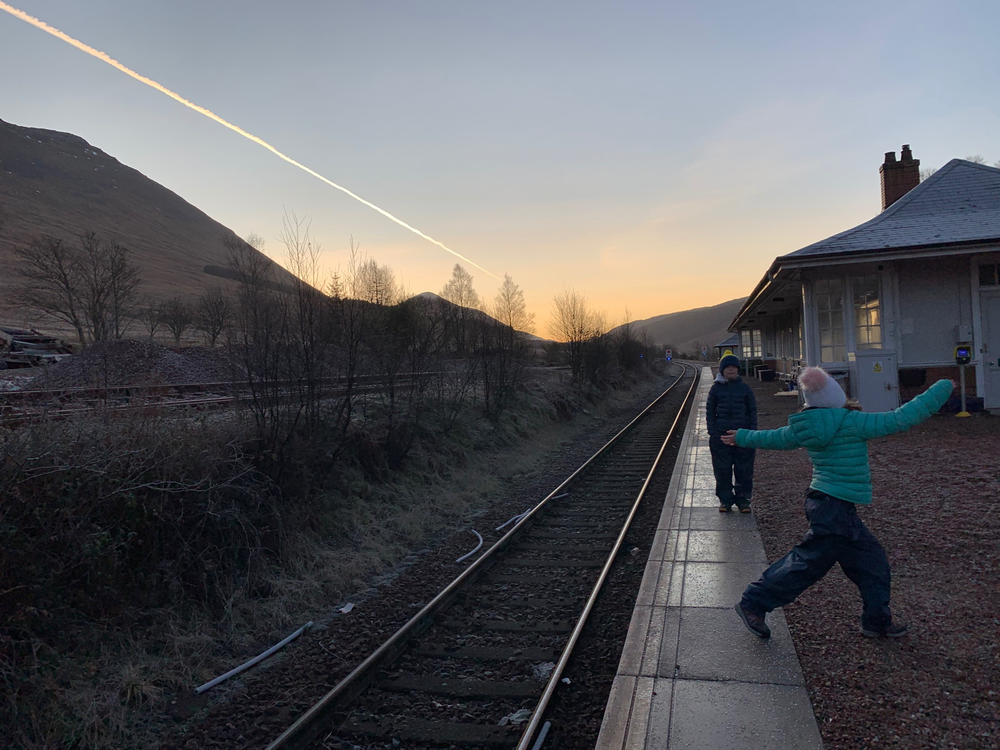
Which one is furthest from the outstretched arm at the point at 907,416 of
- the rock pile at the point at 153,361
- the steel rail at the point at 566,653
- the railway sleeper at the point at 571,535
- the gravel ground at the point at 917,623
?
the rock pile at the point at 153,361

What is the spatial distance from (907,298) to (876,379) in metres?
1.84

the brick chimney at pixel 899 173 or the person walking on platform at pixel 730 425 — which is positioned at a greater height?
the brick chimney at pixel 899 173

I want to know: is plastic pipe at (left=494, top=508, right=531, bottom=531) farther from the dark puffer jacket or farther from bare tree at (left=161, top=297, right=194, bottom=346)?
bare tree at (left=161, top=297, right=194, bottom=346)

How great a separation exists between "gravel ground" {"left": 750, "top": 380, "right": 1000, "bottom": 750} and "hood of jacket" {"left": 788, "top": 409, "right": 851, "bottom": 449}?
1386 mm

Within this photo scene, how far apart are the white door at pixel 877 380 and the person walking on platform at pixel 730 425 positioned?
658 cm

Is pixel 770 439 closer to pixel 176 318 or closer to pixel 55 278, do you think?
pixel 55 278

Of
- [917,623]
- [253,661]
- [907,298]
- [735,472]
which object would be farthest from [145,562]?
[907,298]

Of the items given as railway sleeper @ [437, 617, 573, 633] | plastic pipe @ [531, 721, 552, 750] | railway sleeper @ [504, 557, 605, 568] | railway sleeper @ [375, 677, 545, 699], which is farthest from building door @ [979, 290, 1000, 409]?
plastic pipe @ [531, 721, 552, 750]

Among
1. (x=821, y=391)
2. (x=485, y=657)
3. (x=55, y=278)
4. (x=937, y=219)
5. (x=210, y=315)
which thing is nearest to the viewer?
(x=821, y=391)

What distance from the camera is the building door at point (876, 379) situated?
12266 millimetres

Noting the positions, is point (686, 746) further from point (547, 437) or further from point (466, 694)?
point (547, 437)

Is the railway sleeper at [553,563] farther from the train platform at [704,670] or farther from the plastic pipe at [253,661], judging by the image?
the plastic pipe at [253,661]

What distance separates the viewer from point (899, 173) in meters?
16.6

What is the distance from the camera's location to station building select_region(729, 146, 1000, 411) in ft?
38.7
